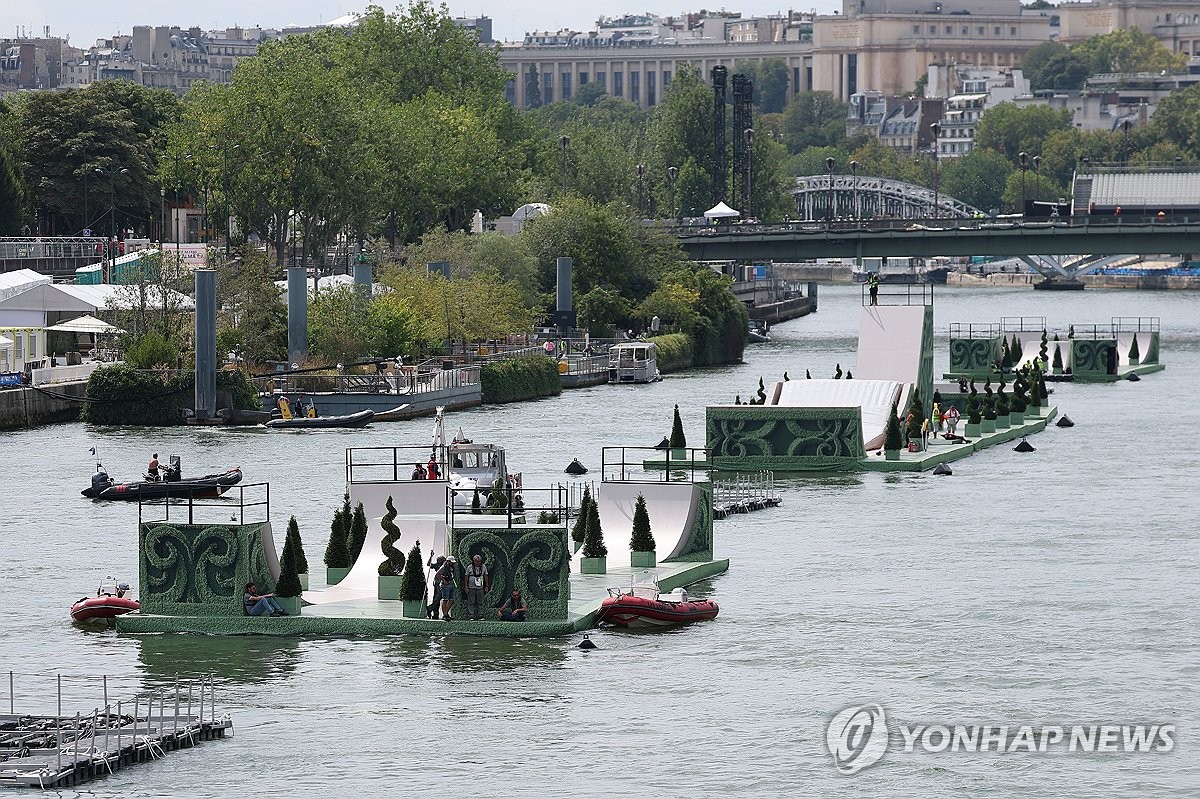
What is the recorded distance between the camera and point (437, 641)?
149 feet

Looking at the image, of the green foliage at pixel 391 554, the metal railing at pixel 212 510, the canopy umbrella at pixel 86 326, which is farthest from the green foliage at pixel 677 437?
the canopy umbrella at pixel 86 326

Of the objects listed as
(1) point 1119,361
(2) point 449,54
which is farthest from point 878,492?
(2) point 449,54

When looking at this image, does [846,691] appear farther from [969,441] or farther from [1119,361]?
[1119,361]

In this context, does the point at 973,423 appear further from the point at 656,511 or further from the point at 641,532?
the point at 641,532

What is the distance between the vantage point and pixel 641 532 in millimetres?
51875

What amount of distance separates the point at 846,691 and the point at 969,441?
42.2 m

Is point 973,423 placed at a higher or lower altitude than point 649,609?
higher

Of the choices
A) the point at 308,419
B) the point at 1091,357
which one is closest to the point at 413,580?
the point at 308,419

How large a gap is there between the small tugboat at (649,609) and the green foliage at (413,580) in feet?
11.1

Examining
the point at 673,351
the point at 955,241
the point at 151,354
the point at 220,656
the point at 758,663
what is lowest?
the point at 758,663

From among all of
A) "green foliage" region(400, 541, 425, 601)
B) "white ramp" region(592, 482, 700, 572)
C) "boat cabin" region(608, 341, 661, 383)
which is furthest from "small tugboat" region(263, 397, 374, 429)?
"green foliage" region(400, 541, 425, 601)

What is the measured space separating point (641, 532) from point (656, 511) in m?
2.09

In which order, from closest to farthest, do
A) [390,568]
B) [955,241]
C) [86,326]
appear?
[390,568] < [86,326] < [955,241]

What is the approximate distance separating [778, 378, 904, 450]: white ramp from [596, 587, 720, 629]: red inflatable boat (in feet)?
103
